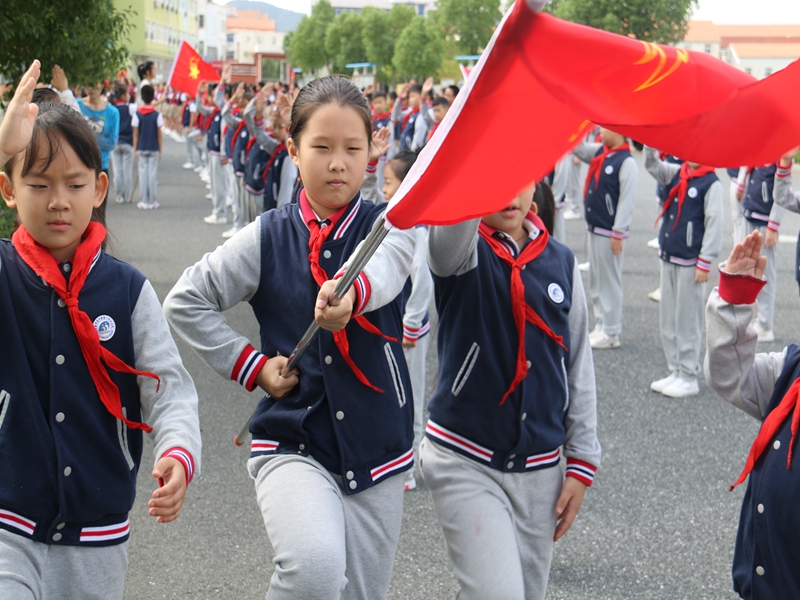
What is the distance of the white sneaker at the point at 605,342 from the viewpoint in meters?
7.75

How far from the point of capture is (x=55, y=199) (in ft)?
7.50

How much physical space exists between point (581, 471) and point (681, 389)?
153 inches

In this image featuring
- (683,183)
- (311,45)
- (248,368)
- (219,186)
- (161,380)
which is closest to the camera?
(161,380)

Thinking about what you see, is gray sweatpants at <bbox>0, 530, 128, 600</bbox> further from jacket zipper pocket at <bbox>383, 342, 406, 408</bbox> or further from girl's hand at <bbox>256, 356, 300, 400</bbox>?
jacket zipper pocket at <bbox>383, 342, 406, 408</bbox>

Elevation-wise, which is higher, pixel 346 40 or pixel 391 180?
pixel 346 40

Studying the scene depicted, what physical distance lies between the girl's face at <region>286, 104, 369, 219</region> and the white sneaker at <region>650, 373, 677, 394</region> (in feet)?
14.6

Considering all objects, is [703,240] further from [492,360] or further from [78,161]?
[78,161]

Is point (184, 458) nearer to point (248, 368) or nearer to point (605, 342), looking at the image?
point (248, 368)

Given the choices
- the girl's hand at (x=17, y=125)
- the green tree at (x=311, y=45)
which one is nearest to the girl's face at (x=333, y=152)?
the girl's hand at (x=17, y=125)

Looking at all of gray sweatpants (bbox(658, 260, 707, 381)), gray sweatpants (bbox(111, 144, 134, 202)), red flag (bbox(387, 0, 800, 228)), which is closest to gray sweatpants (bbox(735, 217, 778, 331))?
gray sweatpants (bbox(658, 260, 707, 381))

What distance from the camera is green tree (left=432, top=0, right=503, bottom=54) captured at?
58.6m

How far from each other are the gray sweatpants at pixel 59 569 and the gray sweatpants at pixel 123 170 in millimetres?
13725

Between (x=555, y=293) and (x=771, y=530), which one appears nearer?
(x=771, y=530)

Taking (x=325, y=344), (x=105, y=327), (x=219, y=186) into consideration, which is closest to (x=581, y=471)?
(x=325, y=344)
